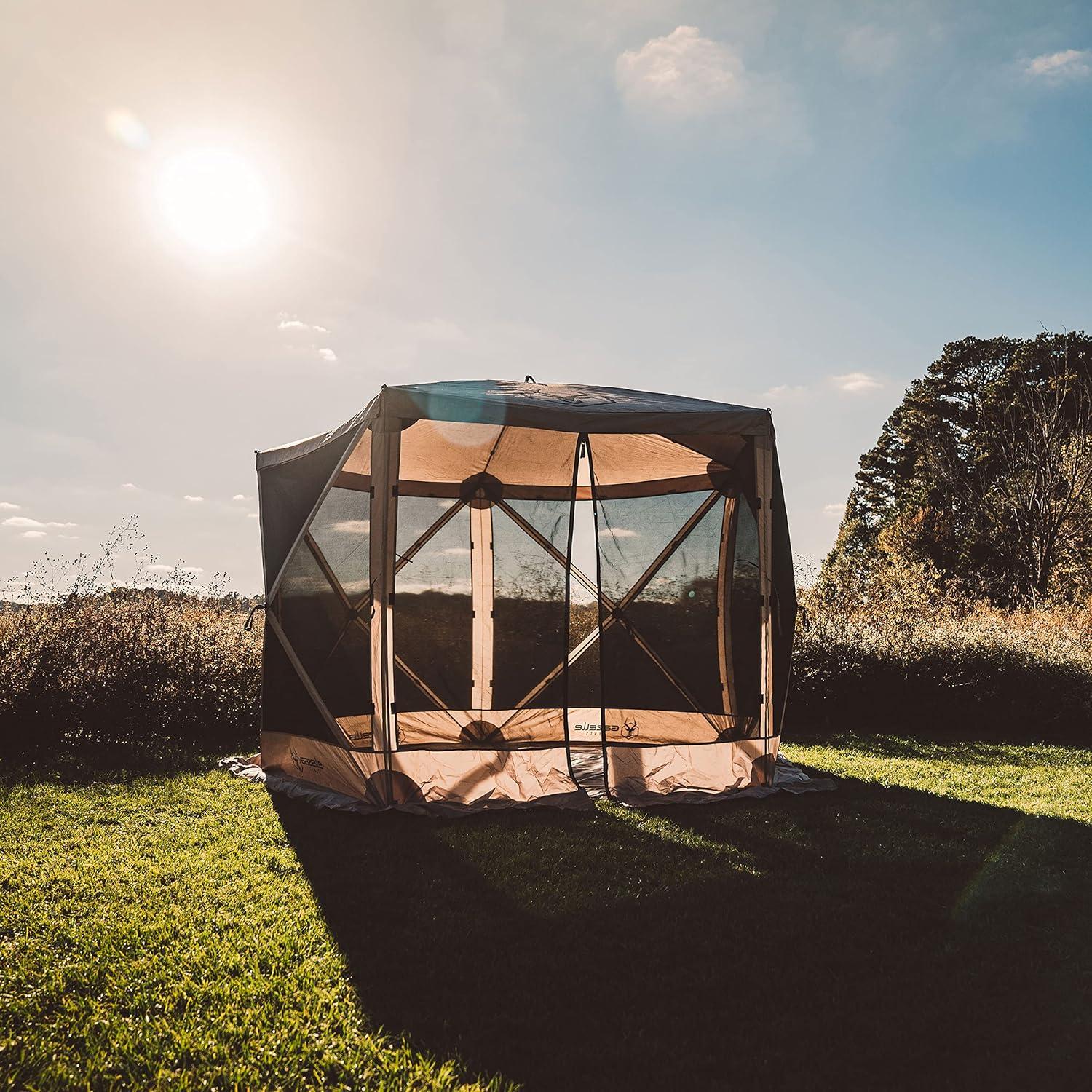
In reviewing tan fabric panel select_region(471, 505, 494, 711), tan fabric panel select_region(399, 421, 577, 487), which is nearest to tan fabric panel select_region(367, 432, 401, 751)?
tan fabric panel select_region(399, 421, 577, 487)

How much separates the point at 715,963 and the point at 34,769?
4773 mm

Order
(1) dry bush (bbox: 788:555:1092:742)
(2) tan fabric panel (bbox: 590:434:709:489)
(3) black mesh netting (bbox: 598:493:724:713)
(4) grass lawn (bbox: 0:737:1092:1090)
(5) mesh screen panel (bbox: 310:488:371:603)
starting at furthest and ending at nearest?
(1) dry bush (bbox: 788:555:1092:742), (2) tan fabric panel (bbox: 590:434:709:489), (3) black mesh netting (bbox: 598:493:724:713), (5) mesh screen panel (bbox: 310:488:371:603), (4) grass lawn (bbox: 0:737:1092:1090)

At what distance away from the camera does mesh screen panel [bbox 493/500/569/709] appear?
559 cm

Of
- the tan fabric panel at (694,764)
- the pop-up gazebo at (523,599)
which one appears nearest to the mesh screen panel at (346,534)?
the pop-up gazebo at (523,599)

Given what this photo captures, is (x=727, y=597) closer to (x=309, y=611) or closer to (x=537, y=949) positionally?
(x=309, y=611)

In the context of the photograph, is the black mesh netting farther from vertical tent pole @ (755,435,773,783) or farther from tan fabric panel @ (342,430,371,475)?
tan fabric panel @ (342,430,371,475)

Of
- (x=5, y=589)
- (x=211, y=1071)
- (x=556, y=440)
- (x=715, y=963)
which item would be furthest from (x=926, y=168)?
(x=5, y=589)

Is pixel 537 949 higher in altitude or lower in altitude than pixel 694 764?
lower

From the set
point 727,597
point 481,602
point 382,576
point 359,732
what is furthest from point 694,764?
point 382,576

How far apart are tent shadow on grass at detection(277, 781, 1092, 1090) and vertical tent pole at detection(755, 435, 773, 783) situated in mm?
786

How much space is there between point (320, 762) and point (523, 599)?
1778mm

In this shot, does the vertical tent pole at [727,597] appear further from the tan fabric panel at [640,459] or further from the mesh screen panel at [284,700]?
the mesh screen panel at [284,700]

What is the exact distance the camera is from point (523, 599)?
223 inches

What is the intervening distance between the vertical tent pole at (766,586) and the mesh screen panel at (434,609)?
210 centimetres
